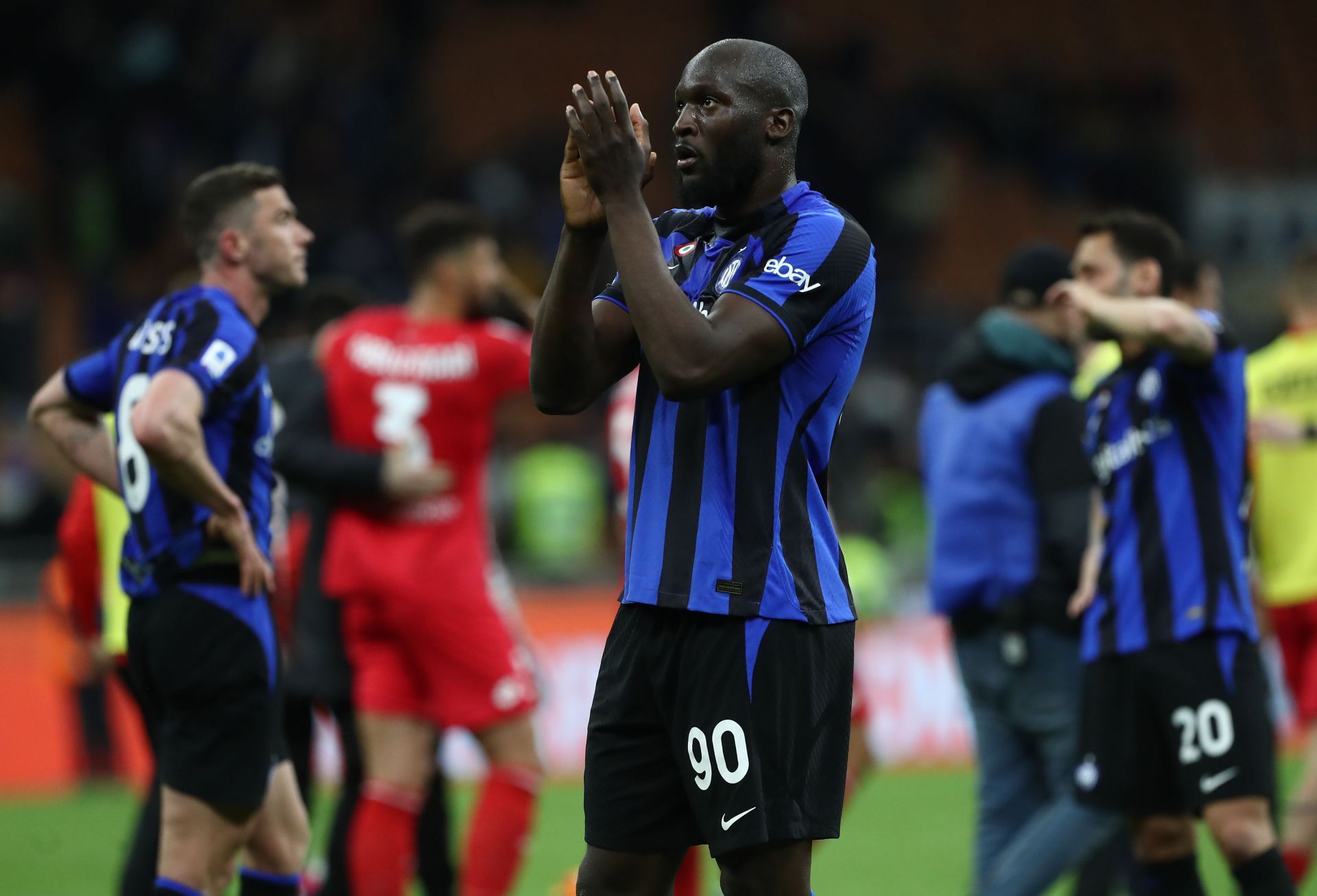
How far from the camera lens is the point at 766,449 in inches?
132

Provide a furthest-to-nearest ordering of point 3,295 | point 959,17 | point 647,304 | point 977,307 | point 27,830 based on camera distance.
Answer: point 959,17
point 977,307
point 3,295
point 27,830
point 647,304

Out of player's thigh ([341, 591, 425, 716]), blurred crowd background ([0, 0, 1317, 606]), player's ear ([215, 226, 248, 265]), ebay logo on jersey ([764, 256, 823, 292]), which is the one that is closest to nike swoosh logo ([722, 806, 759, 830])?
ebay logo on jersey ([764, 256, 823, 292])

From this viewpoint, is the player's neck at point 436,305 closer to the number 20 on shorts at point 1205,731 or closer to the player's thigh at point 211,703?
the player's thigh at point 211,703

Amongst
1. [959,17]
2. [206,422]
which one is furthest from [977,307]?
[206,422]

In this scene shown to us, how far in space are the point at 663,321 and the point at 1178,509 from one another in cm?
212

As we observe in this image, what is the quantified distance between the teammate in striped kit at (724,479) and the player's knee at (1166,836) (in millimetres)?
1732

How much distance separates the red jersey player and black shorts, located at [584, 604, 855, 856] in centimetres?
262

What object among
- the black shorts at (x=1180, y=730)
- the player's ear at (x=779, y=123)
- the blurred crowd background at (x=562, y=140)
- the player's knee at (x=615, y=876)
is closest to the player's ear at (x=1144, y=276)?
the black shorts at (x=1180, y=730)

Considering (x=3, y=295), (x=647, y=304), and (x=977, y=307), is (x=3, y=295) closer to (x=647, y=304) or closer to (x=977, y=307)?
(x=977, y=307)

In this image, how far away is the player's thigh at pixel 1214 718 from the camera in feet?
15.1

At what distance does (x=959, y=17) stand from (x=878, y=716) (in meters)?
11.1

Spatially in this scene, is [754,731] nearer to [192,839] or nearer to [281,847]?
[192,839]

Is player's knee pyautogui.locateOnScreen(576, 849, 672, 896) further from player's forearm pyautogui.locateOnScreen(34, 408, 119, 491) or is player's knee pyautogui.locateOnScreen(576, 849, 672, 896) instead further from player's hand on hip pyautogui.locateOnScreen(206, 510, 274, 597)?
player's forearm pyautogui.locateOnScreen(34, 408, 119, 491)

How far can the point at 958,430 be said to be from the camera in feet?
19.5
